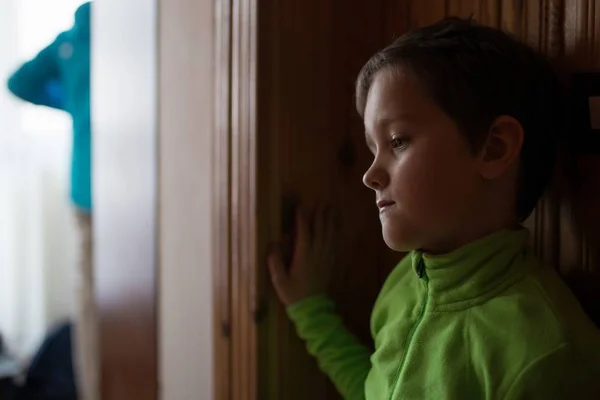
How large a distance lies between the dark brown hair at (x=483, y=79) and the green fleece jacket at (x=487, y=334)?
3.5 inches

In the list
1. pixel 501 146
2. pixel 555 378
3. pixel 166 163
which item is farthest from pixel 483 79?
pixel 166 163

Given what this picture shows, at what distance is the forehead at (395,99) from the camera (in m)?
0.68

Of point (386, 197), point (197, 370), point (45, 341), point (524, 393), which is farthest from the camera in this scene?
point (45, 341)

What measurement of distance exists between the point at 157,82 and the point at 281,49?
26 cm

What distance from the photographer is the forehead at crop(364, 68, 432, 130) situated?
68 centimetres

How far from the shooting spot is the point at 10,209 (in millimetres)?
2379

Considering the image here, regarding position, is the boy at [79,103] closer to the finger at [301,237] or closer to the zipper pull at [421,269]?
the finger at [301,237]

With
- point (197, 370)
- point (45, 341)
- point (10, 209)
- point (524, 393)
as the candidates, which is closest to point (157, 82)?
point (197, 370)

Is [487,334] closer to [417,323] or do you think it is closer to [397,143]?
[417,323]

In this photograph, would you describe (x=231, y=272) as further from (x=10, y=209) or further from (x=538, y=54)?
(x=10, y=209)

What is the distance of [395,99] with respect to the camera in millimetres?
691

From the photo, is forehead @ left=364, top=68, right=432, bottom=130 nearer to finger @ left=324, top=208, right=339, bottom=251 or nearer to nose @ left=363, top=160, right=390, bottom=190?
nose @ left=363, top=160, right=390, bottom=190

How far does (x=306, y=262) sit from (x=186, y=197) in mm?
211

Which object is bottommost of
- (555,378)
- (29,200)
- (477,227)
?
(29,200)
